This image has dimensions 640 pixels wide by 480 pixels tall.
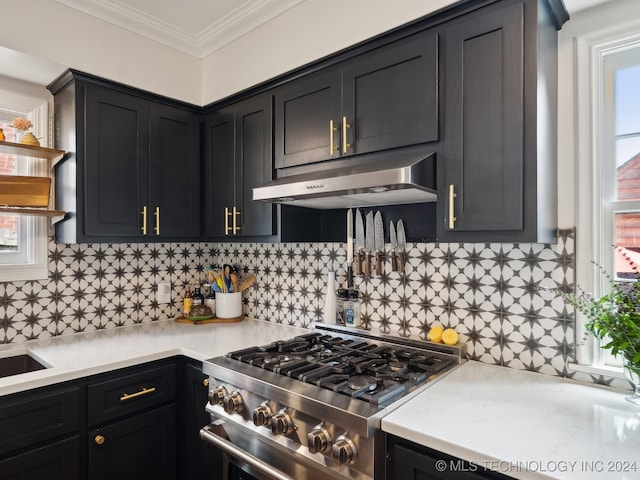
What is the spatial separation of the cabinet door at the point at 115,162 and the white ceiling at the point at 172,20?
285mm

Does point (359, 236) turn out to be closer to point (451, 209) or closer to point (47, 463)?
point (451, 209)

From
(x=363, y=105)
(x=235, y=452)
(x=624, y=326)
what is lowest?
(x=235, y=452)

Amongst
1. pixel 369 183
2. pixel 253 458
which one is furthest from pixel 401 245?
pixel 253 458

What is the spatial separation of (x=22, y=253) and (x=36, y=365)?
0.63m

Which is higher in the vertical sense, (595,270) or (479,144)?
(479,144)

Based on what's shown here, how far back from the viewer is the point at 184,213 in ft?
7.78

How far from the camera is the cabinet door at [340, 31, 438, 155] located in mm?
1501

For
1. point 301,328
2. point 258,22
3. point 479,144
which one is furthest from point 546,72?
point 301,328

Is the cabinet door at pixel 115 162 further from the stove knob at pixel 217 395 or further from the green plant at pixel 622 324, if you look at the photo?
the green plant at pixel 622 324

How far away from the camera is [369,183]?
1438 millimetres

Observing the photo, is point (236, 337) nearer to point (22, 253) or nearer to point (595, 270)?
point (22, 253)

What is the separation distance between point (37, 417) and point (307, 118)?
1.69m

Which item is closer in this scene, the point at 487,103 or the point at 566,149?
the point at 487,103

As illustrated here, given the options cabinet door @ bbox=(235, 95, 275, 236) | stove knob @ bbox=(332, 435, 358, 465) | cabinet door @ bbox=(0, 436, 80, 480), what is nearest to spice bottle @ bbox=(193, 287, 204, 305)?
cabinet door @ bbox=(235, 95, 275, 236)
